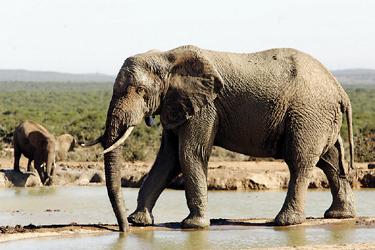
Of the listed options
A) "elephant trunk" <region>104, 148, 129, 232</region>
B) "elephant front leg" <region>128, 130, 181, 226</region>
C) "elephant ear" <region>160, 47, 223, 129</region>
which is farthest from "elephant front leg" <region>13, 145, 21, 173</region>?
"elephant trunk" <region>104, 148, 129, 232</region>

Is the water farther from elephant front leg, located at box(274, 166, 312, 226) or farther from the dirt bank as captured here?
the dirt bank

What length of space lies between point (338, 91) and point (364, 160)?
14635 millimetres

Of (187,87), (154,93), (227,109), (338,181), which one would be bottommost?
(338,181)

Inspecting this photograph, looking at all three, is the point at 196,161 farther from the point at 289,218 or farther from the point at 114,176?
the point at 289,218

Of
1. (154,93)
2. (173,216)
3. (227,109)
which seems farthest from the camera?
(173,216)

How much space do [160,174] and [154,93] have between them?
4.52 ft

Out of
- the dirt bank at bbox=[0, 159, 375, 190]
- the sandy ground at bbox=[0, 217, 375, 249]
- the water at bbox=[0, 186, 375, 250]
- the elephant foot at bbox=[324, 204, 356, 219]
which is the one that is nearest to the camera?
the water at bbox=[0, 186, 375, 250]

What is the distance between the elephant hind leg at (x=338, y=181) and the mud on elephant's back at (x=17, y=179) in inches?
383

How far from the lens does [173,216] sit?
15625 mm

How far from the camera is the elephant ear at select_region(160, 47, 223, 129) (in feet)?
42.9

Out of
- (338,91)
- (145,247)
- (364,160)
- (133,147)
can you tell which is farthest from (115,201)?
(133,147)

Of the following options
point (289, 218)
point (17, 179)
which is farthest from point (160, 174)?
point (17, 179)

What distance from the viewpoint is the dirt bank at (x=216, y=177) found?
68.4 ft

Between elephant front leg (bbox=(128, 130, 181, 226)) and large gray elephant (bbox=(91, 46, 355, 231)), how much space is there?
0.01 metres
